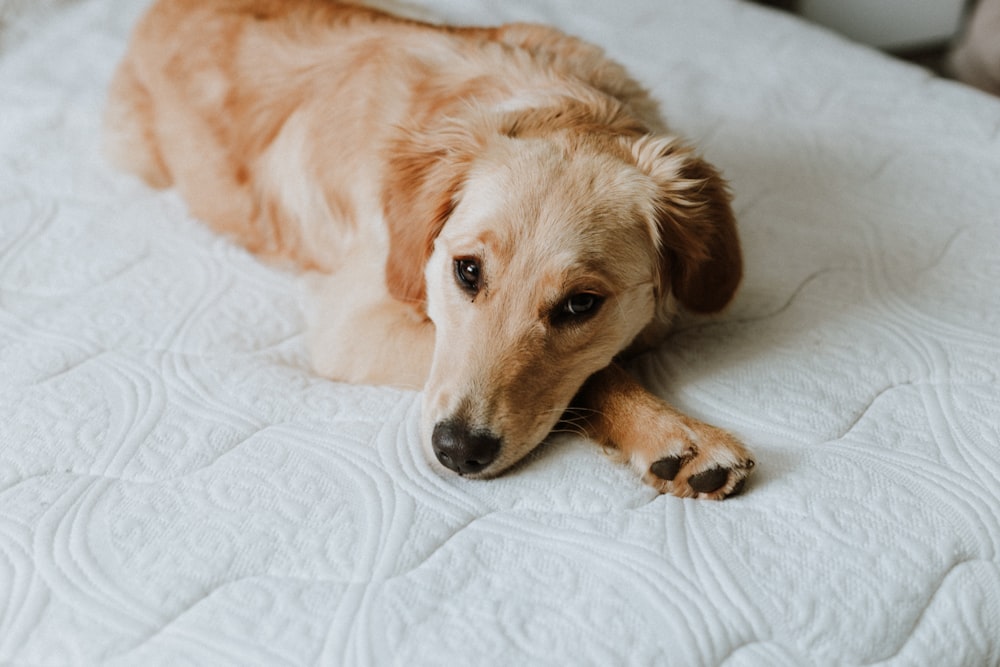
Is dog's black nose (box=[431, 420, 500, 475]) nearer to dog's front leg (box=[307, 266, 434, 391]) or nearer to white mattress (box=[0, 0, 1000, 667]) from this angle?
white mattress (box=[0, 0, 1000, 667])

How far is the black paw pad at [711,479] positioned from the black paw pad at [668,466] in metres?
0.04

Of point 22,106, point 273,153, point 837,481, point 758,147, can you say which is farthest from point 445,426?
point 22,106

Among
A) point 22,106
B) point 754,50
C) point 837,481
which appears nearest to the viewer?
point 837,481

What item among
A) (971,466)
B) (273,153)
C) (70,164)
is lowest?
(70,164)

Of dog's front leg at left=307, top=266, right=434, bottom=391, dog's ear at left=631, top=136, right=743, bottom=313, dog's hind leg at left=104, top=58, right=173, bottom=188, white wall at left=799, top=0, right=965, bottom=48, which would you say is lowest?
dog's hind leg at left=104, top=58, right=173, bottom=188

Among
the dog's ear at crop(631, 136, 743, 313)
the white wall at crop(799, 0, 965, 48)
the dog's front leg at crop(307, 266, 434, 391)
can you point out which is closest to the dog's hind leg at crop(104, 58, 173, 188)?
the dog's front leg at crop(307, 266, 434, 391)

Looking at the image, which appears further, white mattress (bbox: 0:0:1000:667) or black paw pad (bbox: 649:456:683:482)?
black paw pad (bbox: 649:456:683:482)

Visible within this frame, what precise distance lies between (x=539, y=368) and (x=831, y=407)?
0.60 metres

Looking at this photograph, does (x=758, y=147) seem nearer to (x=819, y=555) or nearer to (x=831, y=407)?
(x=831, y=407)

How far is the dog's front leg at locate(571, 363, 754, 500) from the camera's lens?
154 cm

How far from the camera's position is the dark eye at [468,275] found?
171cm

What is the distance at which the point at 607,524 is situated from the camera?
4.82ft

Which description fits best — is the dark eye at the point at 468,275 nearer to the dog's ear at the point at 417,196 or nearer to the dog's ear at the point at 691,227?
the dog's ear at the point at 417,196

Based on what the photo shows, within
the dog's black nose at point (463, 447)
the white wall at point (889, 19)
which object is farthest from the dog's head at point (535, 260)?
the white wall at point (889, 19)
